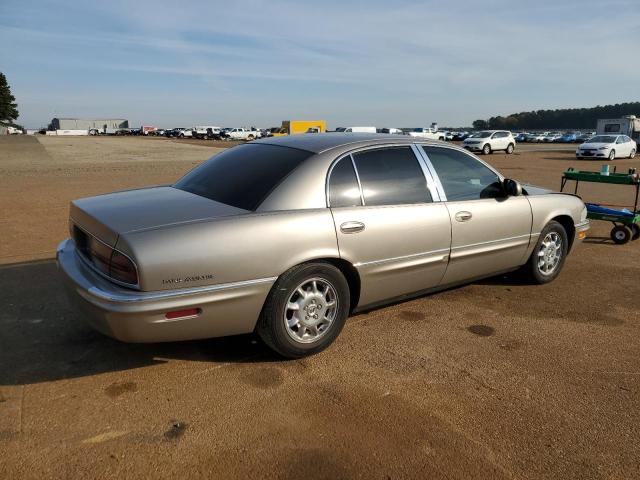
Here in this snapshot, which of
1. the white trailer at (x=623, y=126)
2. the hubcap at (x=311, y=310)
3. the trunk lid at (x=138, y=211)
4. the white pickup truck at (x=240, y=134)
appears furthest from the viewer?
the white pickup truck at (x=240, y=134)

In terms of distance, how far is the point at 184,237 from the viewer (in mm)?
2881

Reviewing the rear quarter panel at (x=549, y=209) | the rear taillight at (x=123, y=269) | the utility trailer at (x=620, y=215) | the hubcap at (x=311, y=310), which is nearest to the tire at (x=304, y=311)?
the hubcap at (x=311, y=310)

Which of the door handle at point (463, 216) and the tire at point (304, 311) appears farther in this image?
the door handle at point (463, 216)

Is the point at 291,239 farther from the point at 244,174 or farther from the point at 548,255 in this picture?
the point at 548,255

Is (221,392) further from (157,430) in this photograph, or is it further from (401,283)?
(401,283)

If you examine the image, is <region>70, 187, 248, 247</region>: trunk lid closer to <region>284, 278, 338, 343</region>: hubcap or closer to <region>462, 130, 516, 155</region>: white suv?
<region>284, 278, 338, 343</region>: hubcap

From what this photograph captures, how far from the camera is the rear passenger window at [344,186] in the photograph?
351 centimetres

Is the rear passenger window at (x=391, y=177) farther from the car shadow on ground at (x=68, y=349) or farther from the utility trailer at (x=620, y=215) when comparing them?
the utility trailer at (x=620, y=215)

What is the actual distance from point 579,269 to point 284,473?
15.5 feet

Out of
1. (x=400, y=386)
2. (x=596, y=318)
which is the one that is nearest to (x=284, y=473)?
(x=400, y=386)

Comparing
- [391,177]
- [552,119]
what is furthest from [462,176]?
[552,119]

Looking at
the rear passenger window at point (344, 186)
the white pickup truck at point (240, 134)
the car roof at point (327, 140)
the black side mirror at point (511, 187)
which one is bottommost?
the white pickup truck at point (240, 134)

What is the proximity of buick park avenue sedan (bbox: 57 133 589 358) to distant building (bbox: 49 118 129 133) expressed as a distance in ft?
413

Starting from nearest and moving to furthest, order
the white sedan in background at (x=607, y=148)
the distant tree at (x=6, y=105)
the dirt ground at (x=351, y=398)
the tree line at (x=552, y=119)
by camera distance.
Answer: the dirt ground at (x=351, y=398) < the white sedan in background at (x=607, y=148) < the distant tree at (x=6, y=105) < the tree line at (x=552, y=119)
